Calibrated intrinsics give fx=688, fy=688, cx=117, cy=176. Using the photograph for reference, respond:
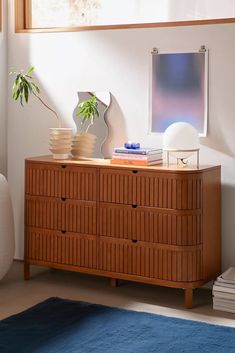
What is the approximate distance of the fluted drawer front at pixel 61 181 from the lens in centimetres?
429

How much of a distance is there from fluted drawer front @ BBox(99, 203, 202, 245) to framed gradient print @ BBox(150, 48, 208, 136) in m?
0.62

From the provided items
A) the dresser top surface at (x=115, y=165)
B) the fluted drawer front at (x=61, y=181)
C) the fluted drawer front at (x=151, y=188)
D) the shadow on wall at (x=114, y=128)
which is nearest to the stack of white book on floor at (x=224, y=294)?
the fluted drawer front at (x=151, y=188)

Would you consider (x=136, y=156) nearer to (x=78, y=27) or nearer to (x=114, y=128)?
(x=114, y=128)

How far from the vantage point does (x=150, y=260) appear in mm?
4102

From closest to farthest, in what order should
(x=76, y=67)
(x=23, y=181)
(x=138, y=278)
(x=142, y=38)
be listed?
(x=138, y=278), (x=142, y=38), (x=76, y=67), (x=23, y=181)

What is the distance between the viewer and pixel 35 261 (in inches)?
179

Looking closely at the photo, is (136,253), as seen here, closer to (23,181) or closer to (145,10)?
(23,181)

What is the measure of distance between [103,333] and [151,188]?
3.08 feet

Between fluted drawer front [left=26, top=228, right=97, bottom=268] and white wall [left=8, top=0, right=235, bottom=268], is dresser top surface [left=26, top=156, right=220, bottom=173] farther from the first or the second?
fluted drawer front [left=26, top=228, right=97, bottom=268]

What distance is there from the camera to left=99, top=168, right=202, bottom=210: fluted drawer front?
396 centimetres

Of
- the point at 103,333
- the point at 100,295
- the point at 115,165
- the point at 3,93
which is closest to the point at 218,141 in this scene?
the point at 115,165

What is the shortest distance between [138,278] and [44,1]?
2.14 meters

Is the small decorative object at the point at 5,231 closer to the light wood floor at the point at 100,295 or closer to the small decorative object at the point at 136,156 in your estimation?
the light wood floor at the point at 100,295

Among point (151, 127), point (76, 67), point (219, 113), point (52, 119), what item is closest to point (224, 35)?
point (219, 113)
